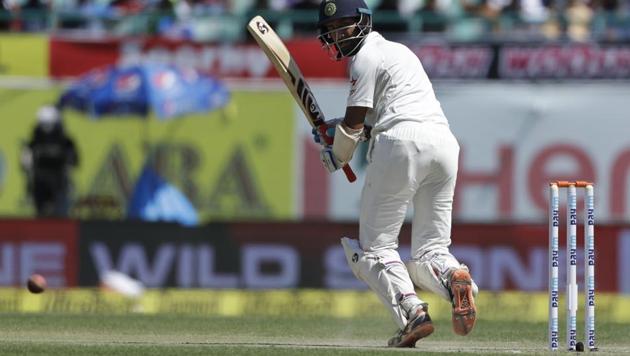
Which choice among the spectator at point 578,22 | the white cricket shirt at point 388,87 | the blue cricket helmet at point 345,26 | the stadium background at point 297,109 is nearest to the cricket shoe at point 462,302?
the white cricket shirt at point 388,87

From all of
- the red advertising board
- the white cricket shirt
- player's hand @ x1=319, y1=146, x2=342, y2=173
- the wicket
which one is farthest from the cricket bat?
the red advertising board

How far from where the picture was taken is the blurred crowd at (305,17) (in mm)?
17562

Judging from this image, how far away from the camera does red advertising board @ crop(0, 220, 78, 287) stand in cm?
1351

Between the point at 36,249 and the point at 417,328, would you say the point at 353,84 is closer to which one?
the point at 417,328

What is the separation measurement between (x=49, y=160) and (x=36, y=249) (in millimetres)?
4275

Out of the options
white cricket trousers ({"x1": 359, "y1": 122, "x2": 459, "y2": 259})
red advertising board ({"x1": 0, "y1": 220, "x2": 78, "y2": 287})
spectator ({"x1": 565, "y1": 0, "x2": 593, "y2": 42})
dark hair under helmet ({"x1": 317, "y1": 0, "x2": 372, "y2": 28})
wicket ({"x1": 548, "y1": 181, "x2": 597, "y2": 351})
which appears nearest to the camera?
wicket ({"x1": 548, "y1": 181, "x2": 597, "y2": 351})

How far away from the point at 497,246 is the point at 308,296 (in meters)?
1.75

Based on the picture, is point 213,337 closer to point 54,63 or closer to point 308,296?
point 308,296

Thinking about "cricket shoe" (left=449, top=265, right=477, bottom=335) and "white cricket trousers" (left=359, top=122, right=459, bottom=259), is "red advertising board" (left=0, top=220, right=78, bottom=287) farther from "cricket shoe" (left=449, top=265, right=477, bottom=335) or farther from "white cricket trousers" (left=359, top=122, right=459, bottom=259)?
"cricket shoe" (left=449, top=265, right=477, bottom=335)

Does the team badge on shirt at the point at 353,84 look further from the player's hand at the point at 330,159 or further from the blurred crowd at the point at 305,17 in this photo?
the blurred crowd at the point at 305,17

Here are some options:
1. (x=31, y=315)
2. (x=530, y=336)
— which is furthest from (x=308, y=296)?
(x=530, y=336)

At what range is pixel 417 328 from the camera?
7.45 meters

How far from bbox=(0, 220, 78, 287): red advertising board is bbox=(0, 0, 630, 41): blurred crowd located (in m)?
4.77

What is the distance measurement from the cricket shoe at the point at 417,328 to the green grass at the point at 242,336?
89mm
